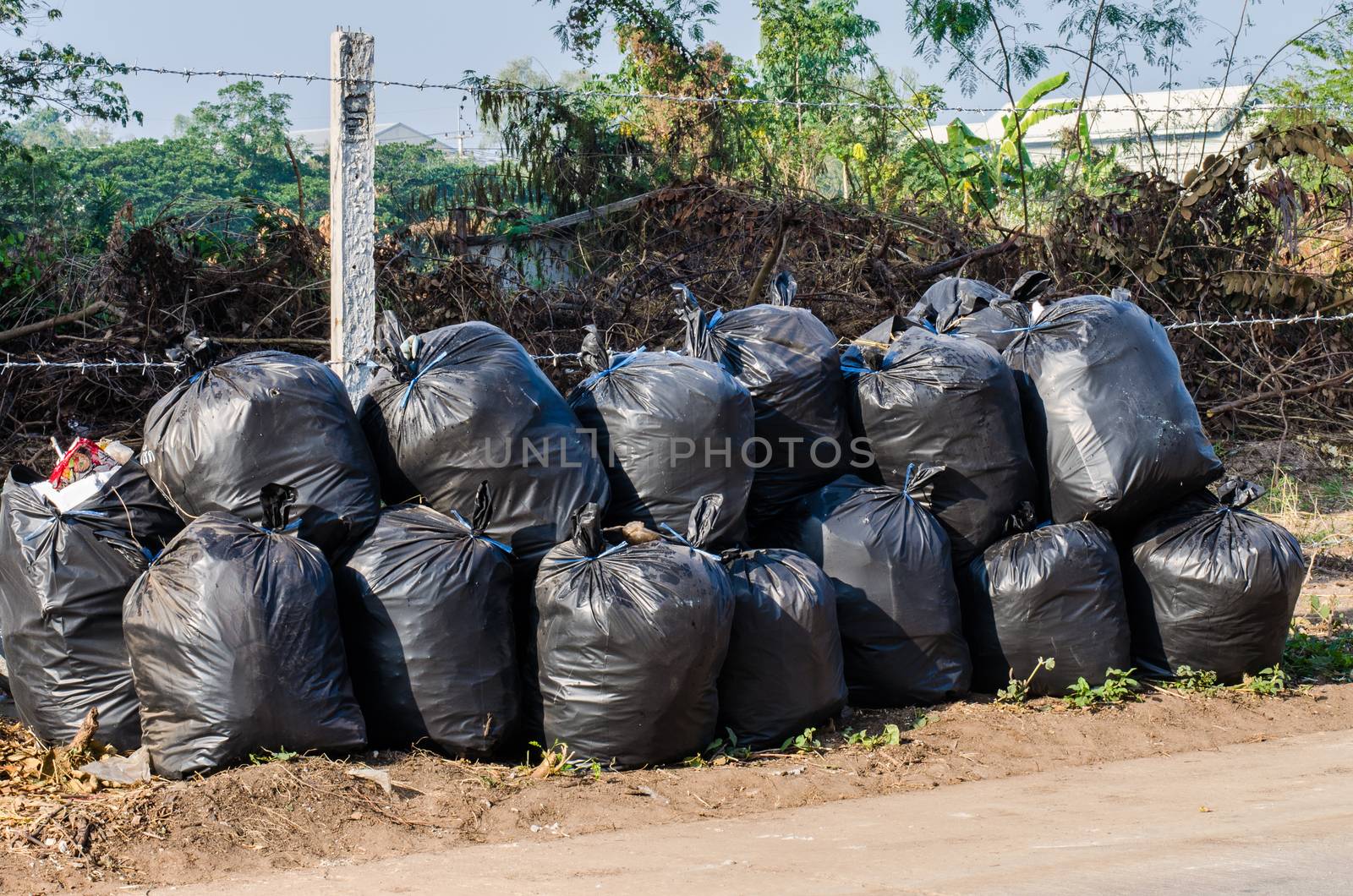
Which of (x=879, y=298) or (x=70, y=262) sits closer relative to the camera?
(x=70, y=262)

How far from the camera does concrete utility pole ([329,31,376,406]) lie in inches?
173

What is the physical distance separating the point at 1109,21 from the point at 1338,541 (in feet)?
22.3

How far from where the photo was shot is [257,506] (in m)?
3.29

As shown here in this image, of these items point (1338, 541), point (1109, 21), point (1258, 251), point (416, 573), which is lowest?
point (1338, 541)

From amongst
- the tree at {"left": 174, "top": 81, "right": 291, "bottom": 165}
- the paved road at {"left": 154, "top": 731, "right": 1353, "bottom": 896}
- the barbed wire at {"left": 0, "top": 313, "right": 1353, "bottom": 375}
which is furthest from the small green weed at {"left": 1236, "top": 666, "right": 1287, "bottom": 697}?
the tree at {"left": 174, "top": 81, "right": 291, "bottom": 165}

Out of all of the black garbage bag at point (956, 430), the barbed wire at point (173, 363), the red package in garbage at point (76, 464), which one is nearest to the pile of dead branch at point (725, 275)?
the barbed wire at point (173, 363)

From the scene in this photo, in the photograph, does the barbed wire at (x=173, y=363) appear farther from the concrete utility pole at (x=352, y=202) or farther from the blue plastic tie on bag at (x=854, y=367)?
the blue plastic tie on bag at (x=854, y=367)

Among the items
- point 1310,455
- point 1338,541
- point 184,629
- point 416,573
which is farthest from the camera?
point 1310,455

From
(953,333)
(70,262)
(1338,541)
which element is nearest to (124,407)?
(70,262)

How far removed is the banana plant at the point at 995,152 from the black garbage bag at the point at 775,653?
6014mm

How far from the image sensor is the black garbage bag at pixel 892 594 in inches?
149

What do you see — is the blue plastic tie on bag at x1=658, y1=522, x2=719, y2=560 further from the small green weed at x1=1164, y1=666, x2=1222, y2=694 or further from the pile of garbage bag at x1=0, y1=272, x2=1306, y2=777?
the small green weed at x1=1164, y1=666, x2=1222, y2=694

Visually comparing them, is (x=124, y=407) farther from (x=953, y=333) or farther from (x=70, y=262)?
(x=953, y=333)

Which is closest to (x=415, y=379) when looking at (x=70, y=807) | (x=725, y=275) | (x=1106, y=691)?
(x=70, y=807)
